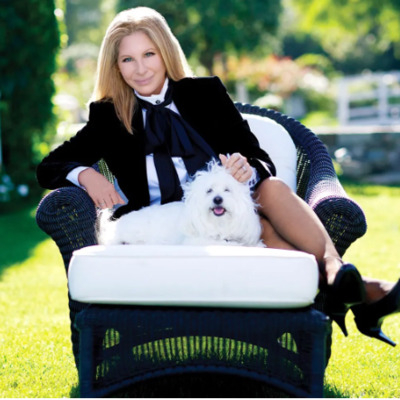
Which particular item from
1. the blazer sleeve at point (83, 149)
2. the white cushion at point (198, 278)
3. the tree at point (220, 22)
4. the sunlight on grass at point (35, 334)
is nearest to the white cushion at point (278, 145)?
the blazer sleeve at point (83, 149)

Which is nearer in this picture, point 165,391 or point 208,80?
point 165,391

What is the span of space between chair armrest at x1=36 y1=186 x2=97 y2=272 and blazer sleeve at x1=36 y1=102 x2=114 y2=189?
0.27 m

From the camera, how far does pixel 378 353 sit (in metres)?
2.94

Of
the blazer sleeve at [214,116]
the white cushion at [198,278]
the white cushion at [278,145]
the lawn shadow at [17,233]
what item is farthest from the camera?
the lawn shadow at [17,233]

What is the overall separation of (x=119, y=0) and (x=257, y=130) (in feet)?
45.7

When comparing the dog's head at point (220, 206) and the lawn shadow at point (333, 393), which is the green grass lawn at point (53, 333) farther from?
the dog's head at point (220, 206)

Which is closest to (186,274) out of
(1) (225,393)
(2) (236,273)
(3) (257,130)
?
(2) (236,273)

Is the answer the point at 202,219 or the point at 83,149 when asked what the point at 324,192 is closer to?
the point at 202,219

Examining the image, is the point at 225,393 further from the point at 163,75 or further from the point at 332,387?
the point at 163,75

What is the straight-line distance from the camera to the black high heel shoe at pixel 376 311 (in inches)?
82.1

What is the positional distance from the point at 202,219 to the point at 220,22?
13862mm

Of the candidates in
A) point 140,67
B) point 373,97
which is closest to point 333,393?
point 140,67

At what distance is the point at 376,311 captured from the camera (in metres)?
2.17

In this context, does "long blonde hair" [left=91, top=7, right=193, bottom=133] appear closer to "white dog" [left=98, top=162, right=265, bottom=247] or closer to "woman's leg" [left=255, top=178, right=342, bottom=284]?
"white dog" [left=98, top=162, right=265, bottom=247]
